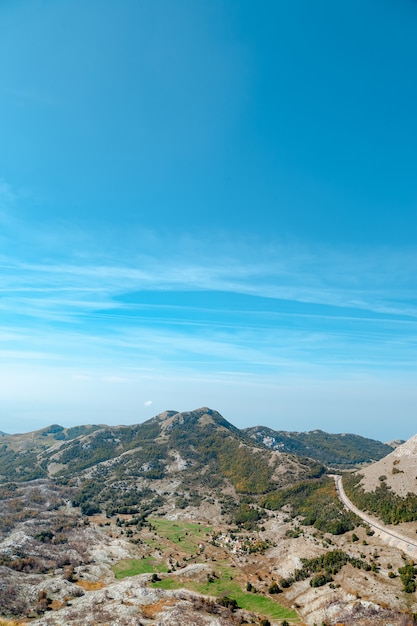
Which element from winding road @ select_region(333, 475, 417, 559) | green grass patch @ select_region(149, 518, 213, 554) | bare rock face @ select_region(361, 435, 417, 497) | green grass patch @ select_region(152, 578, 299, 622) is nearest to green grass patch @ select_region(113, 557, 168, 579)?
green grass patch @ select_region(152, 578, 299, 622)

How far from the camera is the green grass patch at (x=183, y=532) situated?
11854cm

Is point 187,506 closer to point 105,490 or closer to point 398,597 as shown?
point 105,490

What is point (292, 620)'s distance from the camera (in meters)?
66.1

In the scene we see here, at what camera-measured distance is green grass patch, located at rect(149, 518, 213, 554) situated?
11854cm

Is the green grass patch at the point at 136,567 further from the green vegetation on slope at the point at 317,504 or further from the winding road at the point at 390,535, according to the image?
the winding road at the point at 390,535

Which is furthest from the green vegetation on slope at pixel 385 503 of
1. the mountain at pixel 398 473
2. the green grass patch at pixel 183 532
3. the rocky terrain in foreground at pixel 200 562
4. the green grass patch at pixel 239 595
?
the green grass patch at pixel 183 532

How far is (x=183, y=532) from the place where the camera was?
134000 mm

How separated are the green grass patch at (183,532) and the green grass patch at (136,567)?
1410cm

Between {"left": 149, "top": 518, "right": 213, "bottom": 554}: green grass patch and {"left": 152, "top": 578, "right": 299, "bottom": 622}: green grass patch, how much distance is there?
2863 cm

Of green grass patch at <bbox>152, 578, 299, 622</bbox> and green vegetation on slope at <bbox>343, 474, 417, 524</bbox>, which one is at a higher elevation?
green vegetation on slope at <bbox>343, 474, 417, 524</bbox>

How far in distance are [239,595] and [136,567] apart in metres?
34.8

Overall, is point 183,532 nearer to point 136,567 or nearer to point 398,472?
point 136,567

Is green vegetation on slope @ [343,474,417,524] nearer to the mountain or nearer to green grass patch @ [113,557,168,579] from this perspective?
the mountain

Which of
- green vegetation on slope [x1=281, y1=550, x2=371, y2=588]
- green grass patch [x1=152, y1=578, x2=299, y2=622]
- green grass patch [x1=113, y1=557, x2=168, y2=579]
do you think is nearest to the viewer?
green grass patch [x1=152, y1=578, x2=299, y2=622]
